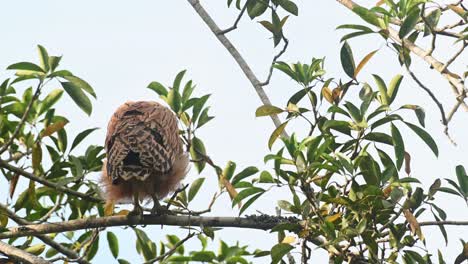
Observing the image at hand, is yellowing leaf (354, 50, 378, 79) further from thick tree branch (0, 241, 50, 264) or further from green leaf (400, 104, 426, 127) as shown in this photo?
thick tree branch (0, 241, 50, 264)

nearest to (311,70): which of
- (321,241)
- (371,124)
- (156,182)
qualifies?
(371,124)

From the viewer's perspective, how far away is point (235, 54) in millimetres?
5203

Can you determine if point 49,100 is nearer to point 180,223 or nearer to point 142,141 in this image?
point 142,141

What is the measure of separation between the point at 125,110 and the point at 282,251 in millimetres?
1959

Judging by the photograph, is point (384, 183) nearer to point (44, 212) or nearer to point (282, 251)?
point (282, 251)

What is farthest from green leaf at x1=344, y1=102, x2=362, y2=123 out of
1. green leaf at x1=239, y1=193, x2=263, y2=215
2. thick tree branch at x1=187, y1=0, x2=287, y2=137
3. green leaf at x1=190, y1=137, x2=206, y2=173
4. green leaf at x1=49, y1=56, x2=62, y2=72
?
green leaf at x1=49, y1=56, x2=62, y2=72

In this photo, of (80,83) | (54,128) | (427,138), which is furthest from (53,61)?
(427,138)

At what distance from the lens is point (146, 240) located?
5293 mm

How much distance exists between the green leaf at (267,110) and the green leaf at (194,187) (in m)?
0.76

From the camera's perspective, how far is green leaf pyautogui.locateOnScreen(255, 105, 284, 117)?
4.46 metres

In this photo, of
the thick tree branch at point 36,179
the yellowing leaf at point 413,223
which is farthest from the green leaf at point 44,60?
the yellowing leaf at point 413,223

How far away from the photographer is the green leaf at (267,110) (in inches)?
175

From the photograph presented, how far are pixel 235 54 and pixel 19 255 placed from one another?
74.5 inches

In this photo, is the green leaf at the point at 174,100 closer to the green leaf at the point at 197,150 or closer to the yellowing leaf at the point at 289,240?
the green leaf at the point at 197,150
